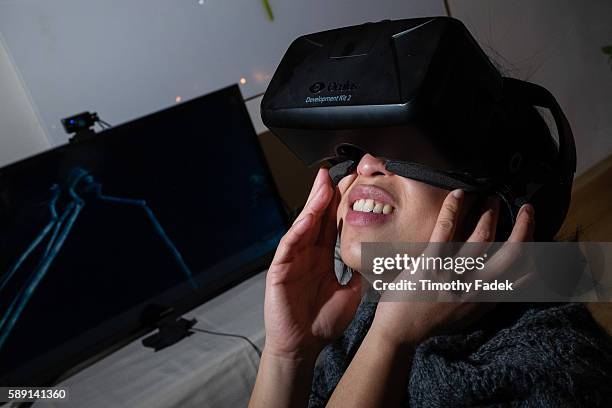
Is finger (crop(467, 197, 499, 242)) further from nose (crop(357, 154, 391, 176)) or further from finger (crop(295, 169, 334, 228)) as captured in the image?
finger (crop(295, 169, 334, 228))

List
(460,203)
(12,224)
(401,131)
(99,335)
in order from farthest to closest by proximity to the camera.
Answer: (99,335), (12,224), (460,203), (401,131)

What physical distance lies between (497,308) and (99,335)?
1209mm

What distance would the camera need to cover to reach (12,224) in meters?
1.51

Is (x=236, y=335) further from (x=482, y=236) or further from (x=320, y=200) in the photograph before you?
(x=482, y=236)

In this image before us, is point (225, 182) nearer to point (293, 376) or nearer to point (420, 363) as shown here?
point (293, 376)

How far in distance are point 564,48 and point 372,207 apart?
8.21 ft

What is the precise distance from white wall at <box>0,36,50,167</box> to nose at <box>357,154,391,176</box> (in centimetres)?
131

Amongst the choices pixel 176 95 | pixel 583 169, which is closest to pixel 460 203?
pixel 176 95

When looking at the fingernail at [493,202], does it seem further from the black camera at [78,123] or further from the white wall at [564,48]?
the white wall at [564,48]

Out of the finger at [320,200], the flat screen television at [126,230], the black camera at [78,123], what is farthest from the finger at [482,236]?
the black camera at [78,123]

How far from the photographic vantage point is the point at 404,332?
33.1 inches

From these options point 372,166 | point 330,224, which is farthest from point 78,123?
point 372,166

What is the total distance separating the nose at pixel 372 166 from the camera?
96 centimetres

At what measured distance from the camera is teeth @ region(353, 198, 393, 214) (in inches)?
37.3
